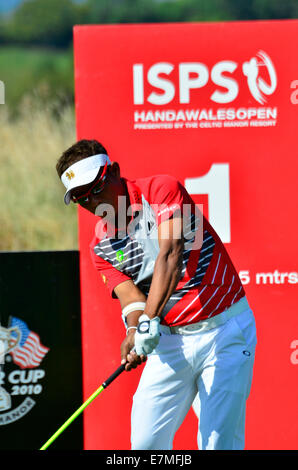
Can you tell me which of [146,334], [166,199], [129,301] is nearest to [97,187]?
[166,199]

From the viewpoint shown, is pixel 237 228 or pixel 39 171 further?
pixel 39 171

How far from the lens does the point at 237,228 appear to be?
4.55 metres

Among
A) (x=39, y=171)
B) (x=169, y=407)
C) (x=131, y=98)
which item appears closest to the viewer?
(x=169, y=407)

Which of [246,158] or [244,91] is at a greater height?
[244,91]

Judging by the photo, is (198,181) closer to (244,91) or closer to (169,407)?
(244,91)

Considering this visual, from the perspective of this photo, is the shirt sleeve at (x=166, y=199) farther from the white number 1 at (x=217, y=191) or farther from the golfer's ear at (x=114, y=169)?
the white number 1 at (x=217, y=191)

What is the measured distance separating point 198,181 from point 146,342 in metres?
1.36

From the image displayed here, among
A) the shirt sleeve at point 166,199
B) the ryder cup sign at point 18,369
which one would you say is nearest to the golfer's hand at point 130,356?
the shirt sleeve at point 166,199

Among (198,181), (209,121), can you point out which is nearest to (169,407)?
(198,181)

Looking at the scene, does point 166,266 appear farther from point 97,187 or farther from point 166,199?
point 97,187

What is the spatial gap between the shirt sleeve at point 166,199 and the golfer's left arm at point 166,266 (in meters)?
0.04

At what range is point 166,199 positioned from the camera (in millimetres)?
3570

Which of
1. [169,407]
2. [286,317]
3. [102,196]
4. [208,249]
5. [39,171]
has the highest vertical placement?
[39,171]

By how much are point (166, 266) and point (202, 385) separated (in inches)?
26.4
